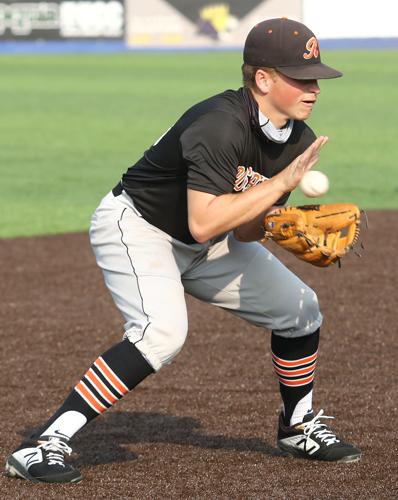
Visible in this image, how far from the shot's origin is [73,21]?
1618 inches

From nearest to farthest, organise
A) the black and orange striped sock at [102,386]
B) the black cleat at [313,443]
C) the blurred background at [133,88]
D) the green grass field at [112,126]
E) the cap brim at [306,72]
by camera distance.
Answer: the cap brim at [306,72], the black and orange striped sock at [102,386], the black cleat at [313,443], the green grass field at [112,126], the blurred background at [133,88]

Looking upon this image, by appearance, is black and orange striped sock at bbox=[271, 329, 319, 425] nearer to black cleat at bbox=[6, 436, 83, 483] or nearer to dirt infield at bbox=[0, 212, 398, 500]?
dirt infield at bbox=[0, 212, 398, 500]

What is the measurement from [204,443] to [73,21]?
37536 millimetres

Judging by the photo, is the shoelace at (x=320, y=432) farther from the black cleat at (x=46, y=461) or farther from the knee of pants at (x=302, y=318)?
the black cleat at (x=46, y=461)

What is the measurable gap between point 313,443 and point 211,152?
1337mm

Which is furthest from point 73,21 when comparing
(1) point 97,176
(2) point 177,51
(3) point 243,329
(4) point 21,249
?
(3) point 243,329

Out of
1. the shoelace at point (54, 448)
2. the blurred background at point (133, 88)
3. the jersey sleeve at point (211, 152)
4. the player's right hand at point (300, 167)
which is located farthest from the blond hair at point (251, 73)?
the blurred background at point (133, 88)

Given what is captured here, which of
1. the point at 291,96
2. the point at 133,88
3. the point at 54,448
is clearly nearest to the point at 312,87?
the point at 291,96

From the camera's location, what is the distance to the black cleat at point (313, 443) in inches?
181

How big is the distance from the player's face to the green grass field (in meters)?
6.60

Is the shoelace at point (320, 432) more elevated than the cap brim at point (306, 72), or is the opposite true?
the cap brim at point (306, 72)

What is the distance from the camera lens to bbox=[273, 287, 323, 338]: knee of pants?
15.1 feet

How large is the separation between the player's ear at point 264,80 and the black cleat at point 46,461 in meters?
1.51

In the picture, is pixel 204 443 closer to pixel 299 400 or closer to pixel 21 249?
pixel 299 400
